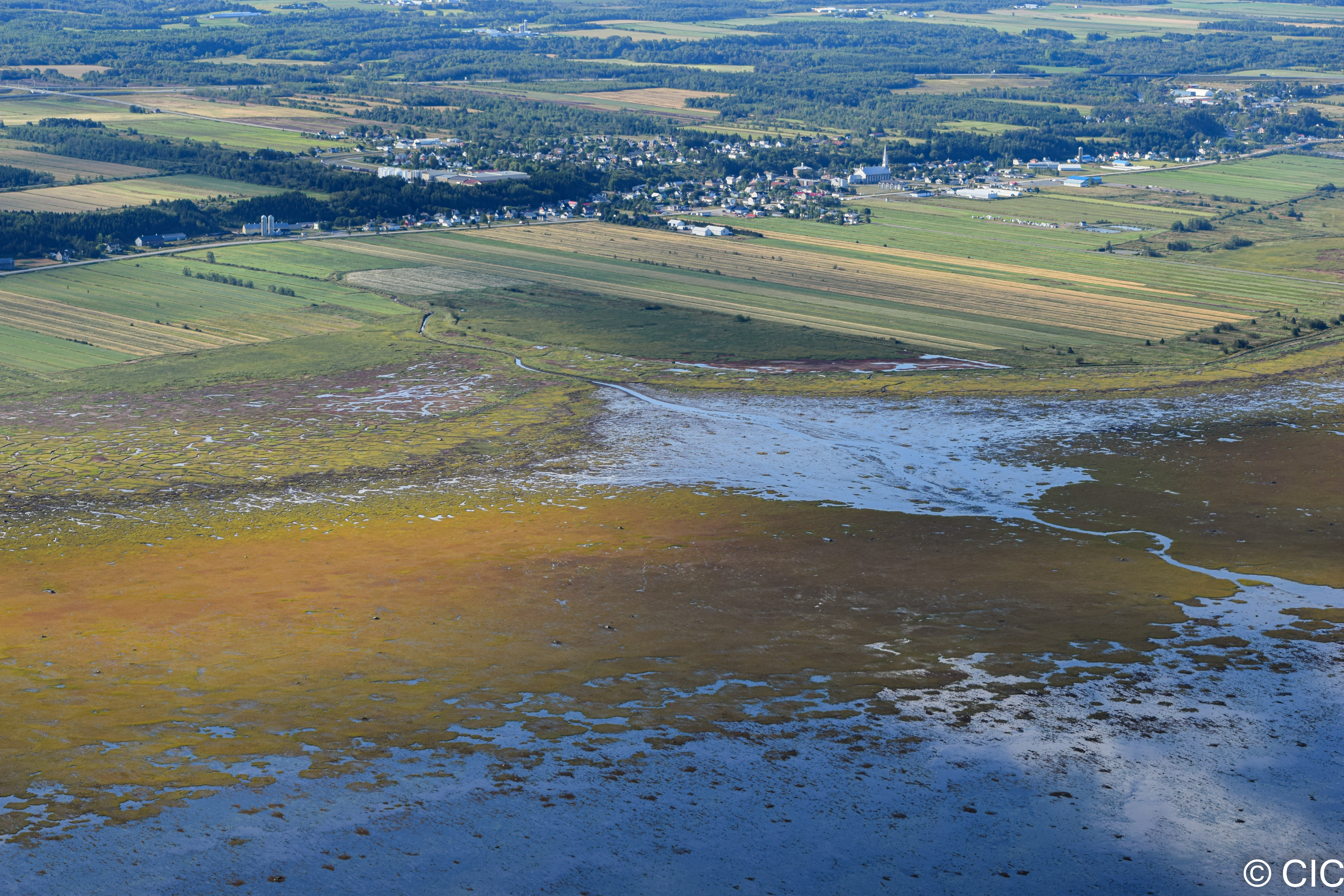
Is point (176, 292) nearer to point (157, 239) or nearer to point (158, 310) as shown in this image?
point (158, 310)

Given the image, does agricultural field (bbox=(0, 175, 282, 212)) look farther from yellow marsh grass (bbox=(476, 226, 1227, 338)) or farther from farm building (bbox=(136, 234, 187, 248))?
yellow marsh grass (bbox=(476, 226, 1227, 338))

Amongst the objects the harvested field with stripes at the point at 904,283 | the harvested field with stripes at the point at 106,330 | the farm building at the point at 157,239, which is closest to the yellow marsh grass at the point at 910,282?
the harvested field with stripes at the point at 904,283

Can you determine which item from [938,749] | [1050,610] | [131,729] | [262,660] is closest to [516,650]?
[262,660]

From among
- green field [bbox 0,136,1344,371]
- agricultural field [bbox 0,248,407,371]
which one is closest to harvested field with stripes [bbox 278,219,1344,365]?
green field [bbox 0,136,1344,371]

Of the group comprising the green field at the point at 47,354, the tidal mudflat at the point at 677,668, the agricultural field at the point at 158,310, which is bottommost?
the tidal mudflat at the point at 677,668

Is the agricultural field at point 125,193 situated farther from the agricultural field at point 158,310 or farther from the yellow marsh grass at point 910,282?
the yellow marsh grass at point 910,282

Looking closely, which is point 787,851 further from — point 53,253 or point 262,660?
point 53,253
